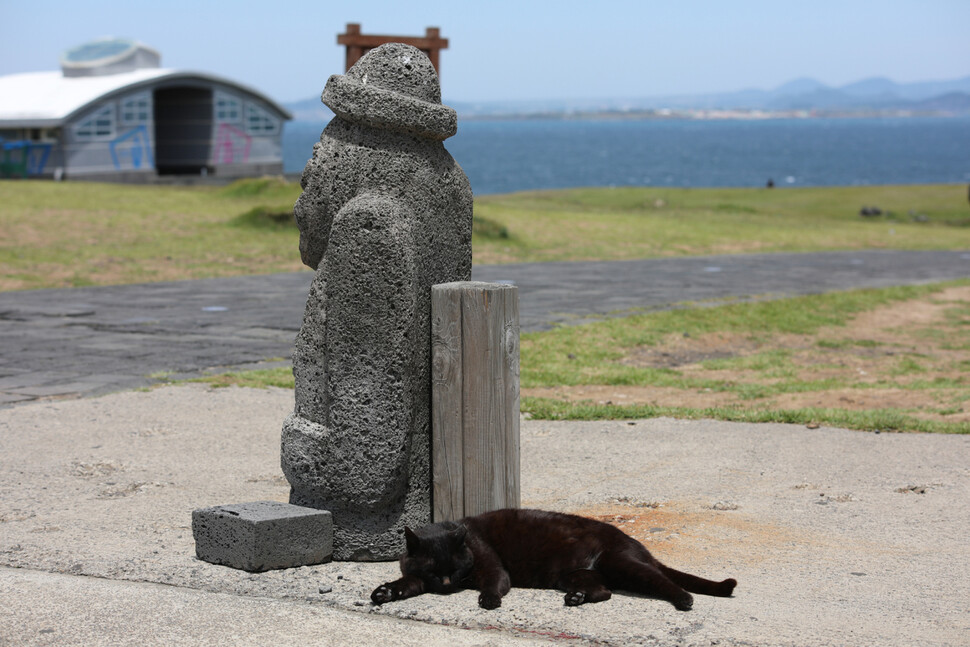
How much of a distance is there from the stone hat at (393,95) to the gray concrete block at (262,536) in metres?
1.74

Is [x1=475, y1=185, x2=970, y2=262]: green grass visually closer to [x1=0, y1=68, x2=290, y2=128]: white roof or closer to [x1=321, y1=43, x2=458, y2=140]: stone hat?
[x1=321, y1=43, x2=458, y2=140]: stone hat

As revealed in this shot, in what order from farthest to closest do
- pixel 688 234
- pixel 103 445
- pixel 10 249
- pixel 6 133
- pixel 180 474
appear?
pixel 6 133, pixel 688 234, pixel 10 249, pixel 103 445, pixel 180 474

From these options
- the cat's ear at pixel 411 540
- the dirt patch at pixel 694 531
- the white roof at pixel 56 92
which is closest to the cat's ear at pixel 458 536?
the cat's ear at pixel 411 540

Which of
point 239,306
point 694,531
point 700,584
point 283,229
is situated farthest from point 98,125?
point 700,584

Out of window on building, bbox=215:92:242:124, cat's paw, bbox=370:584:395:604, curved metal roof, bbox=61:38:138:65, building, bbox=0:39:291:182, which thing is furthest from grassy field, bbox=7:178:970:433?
curved metal roof, bbox=61:38:138:65

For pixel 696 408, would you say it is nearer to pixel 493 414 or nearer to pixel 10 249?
pixel 493 414

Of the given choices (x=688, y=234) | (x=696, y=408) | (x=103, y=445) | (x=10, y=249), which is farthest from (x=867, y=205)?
(x=103, y=445)

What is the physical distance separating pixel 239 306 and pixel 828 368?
6.92 meters

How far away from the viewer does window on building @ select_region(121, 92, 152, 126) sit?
39000 mm

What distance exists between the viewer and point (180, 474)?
618 centimetres

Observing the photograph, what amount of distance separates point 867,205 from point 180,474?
31342 millimetres

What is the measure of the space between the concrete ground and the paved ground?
1.48 metres

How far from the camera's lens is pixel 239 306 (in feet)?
42.6

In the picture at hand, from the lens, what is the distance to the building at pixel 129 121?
36.7 m
